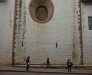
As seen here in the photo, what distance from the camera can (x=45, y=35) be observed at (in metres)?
21.9

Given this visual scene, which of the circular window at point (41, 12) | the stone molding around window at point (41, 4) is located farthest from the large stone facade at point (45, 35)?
the circular window at point (41, 12)

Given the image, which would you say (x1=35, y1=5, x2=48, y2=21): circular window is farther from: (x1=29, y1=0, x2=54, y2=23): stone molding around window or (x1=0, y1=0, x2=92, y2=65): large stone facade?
(x1=0, y1=0, x2=92, y2=65): large stone facade

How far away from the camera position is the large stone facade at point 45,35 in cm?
2158

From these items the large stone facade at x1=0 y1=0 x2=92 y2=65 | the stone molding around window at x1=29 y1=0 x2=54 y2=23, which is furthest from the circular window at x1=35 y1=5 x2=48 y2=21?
the large stone facade at x1=0 y1=0 x2=92 y2=65

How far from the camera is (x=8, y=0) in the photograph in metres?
22.5

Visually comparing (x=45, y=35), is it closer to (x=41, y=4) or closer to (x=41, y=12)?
(x=41, y=12)

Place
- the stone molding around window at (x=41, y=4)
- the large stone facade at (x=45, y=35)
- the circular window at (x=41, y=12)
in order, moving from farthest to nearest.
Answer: the circular window at (x=41, y=12) → the stone molding around window at (x=41, y=4) → the large stone facade at (x=45, y=35)

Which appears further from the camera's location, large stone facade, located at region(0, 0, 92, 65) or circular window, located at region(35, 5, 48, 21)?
circular window, located at region(35, 5, 48, 21)

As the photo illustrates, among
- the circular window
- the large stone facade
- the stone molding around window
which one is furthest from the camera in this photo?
the circular window

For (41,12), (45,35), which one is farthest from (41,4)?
(45,35)

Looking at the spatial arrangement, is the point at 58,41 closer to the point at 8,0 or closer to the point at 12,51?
the point at 12,51

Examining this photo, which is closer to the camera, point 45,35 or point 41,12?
point 45,35

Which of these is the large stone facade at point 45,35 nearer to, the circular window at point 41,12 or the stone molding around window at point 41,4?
the stone molding around window at point 41,4

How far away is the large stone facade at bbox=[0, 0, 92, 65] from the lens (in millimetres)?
21578
